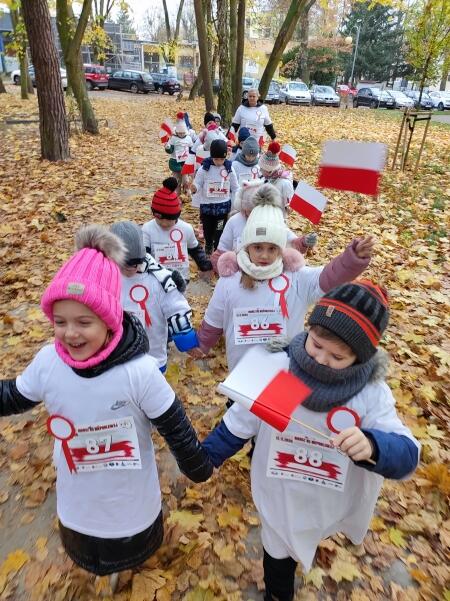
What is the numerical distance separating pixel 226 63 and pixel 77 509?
41.8 feet

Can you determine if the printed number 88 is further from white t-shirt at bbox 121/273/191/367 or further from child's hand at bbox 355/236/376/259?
white t-shirt at bbox 121/273/191/367

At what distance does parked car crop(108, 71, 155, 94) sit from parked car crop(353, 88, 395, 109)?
15477mm

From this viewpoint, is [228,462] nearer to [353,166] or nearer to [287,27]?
[353,166]

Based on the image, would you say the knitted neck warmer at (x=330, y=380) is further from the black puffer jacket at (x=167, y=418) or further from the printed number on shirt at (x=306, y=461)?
the black puffer jacket at (x=167, y=418)

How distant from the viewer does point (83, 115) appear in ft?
47.1

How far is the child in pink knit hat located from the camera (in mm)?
1683

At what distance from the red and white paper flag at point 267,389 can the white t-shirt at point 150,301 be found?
139cm

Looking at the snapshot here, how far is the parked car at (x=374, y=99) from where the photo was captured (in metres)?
30.0

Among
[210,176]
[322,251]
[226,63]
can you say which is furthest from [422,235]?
[226,63]

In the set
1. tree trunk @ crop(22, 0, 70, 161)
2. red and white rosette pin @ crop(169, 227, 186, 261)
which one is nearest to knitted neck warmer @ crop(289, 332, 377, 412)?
red and white rosette pin @ crop(169, 227, 186, 261)

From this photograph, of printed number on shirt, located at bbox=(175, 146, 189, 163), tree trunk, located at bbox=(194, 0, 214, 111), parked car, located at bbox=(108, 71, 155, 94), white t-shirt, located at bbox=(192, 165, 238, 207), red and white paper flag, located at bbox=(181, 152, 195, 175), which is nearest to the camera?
white t-shirt, located at bbox=(192, 165, 238, 207)

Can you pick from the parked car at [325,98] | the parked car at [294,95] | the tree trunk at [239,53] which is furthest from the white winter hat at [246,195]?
the parked car at [325,98]

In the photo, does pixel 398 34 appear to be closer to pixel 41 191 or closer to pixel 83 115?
pixel 83 115

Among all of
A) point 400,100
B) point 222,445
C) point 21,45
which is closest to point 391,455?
point 222,445
